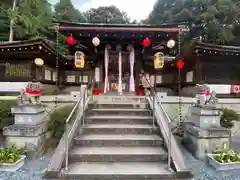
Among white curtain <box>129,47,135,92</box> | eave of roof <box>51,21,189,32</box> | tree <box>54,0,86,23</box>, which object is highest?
tree <box>54,0,86,23</box>

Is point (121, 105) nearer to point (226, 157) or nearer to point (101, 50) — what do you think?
point (226, 157)

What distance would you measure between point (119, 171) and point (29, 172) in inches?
86.0

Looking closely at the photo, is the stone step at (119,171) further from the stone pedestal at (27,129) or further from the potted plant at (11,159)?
the stone pedestal at (27,129)

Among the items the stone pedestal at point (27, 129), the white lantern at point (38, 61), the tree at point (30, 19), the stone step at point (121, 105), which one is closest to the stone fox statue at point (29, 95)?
the stone pedestal at point (27, 129)

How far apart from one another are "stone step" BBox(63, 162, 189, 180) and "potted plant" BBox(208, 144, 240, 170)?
119 cm

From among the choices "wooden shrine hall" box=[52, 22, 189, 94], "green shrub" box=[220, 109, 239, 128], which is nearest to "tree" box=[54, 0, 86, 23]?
"wooden shrine hall" box=[52, 22, 189, 94]

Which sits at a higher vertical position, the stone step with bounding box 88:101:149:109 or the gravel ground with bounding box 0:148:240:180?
the stone step with bounding box 88:101:149:109

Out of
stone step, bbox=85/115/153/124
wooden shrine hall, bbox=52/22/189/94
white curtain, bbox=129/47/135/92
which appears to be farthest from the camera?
white curtain, bbox=129/47/135/92

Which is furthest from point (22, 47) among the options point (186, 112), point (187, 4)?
point (187, 4)

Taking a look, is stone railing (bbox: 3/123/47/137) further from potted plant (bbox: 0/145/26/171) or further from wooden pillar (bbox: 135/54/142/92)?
wooden pillar (bbox: 135/54/142/92)

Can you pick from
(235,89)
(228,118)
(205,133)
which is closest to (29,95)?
(205,133)

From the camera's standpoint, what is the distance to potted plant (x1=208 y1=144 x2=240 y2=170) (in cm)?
414

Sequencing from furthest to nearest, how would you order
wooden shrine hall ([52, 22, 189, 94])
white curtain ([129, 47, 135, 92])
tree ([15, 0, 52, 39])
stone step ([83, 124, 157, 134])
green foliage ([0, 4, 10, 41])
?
green foliage ([0, 4, 10, 41])
tree ([15, 0, 52, 39])
white curtain ([129, 47, 135, 92])
wooden shrine hall ([52, 22, 189, 94])
stone step ([83, 124, 157, 134])

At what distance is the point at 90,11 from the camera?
32.6 m
